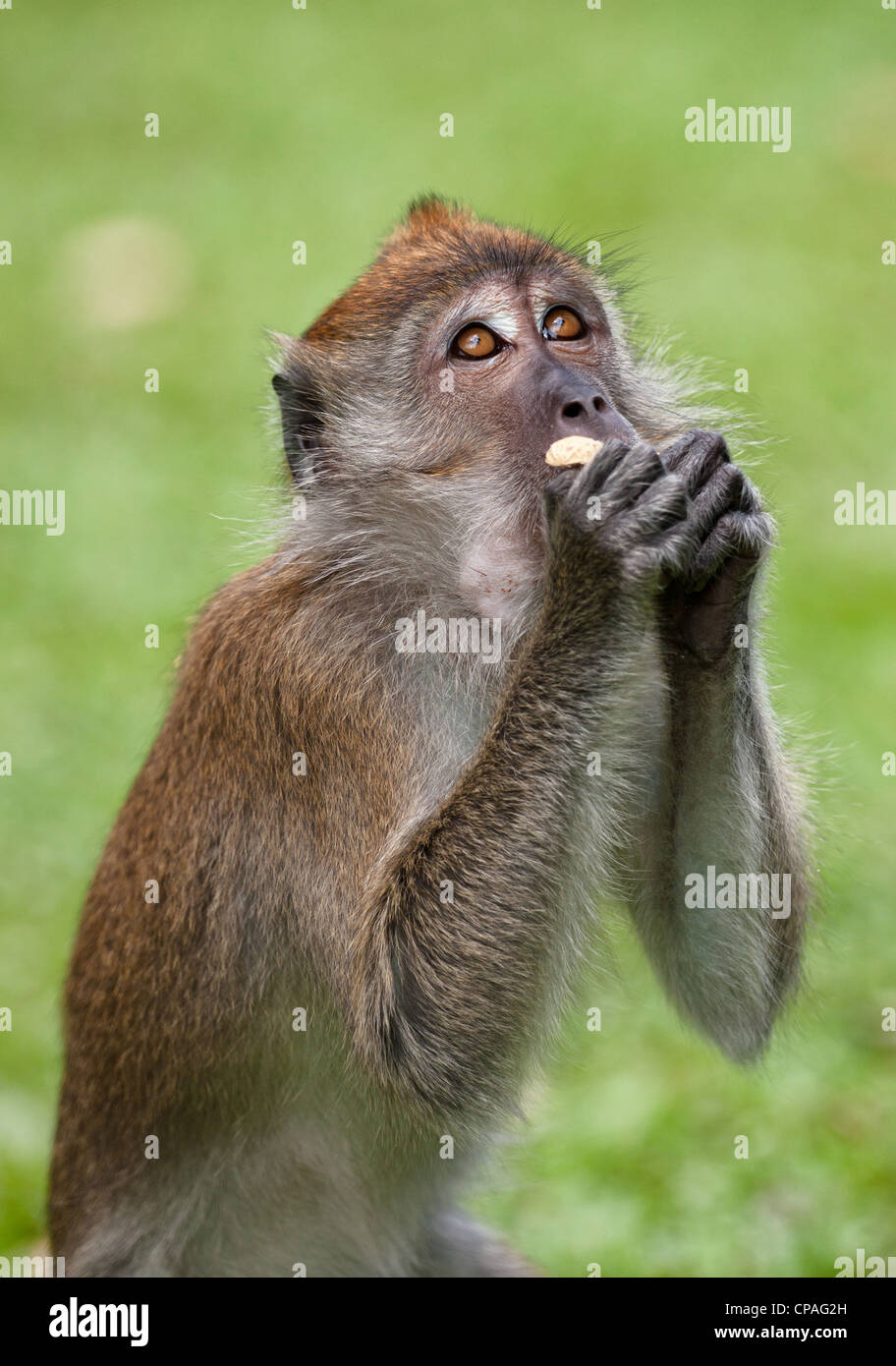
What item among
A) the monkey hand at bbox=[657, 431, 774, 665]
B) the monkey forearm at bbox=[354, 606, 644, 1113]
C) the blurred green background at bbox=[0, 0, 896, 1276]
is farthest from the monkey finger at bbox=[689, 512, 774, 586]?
the blurred green background at bbox=[0, 0, 896, 1276]

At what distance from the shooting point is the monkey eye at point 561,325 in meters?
5.55

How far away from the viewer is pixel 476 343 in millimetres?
5426

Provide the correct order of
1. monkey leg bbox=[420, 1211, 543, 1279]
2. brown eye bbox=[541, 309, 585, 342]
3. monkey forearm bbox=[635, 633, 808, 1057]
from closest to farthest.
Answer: monkey forearm bbox=[635, 633, 808, 1057]
brown eye bbox=[541, 309, 585, 342]
monkey leg bbox=[420, 1211, 543, 1279]

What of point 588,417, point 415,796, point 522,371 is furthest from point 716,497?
point 415,796

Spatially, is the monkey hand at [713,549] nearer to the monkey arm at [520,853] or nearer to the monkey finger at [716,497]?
the monkey finger at [716,497]

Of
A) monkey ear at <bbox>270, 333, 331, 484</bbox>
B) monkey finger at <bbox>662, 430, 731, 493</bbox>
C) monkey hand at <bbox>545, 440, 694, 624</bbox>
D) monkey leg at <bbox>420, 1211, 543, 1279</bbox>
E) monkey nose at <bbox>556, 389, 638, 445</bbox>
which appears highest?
monkey ear at <bbox>270, 333, 331, 484</bbox>

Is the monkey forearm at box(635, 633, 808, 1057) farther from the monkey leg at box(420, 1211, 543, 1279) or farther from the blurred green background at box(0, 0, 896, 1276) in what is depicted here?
the monkey leg at box(420, 1211, 543, 1279)

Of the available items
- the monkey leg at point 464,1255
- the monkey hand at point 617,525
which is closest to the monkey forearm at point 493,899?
the monkey hand at point 617,525

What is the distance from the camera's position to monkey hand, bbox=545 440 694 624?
4.68m

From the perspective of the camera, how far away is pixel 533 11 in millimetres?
22250

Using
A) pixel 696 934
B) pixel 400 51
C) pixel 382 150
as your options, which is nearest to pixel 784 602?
pixel 696 934

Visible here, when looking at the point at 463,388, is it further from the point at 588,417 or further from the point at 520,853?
the point at 520,853

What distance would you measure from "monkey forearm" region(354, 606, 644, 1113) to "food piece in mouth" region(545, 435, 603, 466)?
0.49 meters

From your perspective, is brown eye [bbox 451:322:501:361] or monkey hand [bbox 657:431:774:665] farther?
brown eye [bbox 451:322:501:361]
